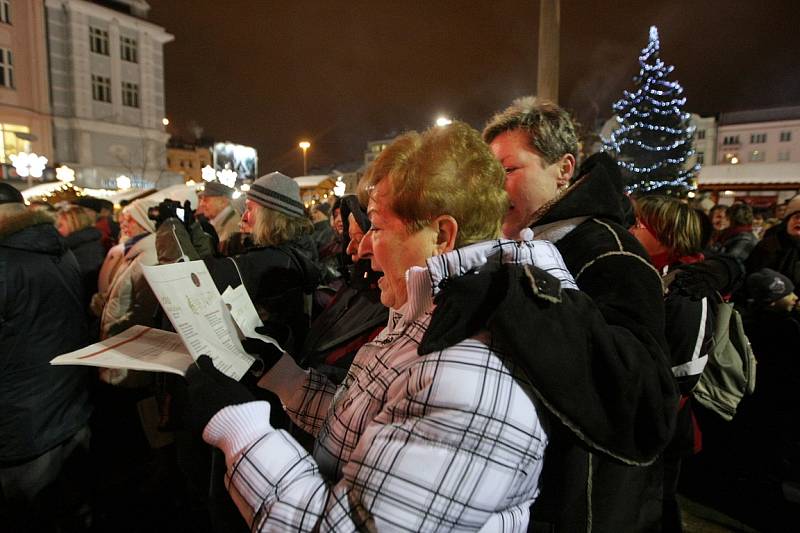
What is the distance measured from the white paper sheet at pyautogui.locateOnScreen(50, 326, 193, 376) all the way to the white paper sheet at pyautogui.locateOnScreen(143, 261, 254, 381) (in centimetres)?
8

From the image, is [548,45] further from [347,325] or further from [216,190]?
[347,325]

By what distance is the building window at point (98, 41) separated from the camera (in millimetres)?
36334

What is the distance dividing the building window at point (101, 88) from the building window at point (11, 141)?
5.96 metres

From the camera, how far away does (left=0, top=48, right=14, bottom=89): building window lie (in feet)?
105

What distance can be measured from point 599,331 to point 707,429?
4500mm

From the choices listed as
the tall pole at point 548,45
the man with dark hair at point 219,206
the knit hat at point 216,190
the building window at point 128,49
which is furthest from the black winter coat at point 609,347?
the building window at point 128,49

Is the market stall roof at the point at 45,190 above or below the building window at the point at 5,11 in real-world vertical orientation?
below

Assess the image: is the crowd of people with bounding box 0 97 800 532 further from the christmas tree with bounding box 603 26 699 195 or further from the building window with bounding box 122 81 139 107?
the building window with bounding box 122 81 139 107

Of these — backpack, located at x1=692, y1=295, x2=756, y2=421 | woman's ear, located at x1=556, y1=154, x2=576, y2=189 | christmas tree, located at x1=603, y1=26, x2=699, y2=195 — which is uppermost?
christmas tree, located at x1=603, y1=26, x2=699, y2=195

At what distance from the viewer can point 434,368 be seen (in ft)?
3.26

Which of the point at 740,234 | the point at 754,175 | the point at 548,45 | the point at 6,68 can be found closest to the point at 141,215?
the point at 548,45

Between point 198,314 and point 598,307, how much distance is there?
1248 millimetres

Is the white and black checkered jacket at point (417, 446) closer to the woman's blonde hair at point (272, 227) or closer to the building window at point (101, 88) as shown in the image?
the woman's blonde hair at point (272, 227)

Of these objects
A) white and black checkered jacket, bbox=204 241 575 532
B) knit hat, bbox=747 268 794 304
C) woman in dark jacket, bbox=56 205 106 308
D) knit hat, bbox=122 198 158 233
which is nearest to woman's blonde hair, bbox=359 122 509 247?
white and black checkered jacket, bbox=204 241 575 532
